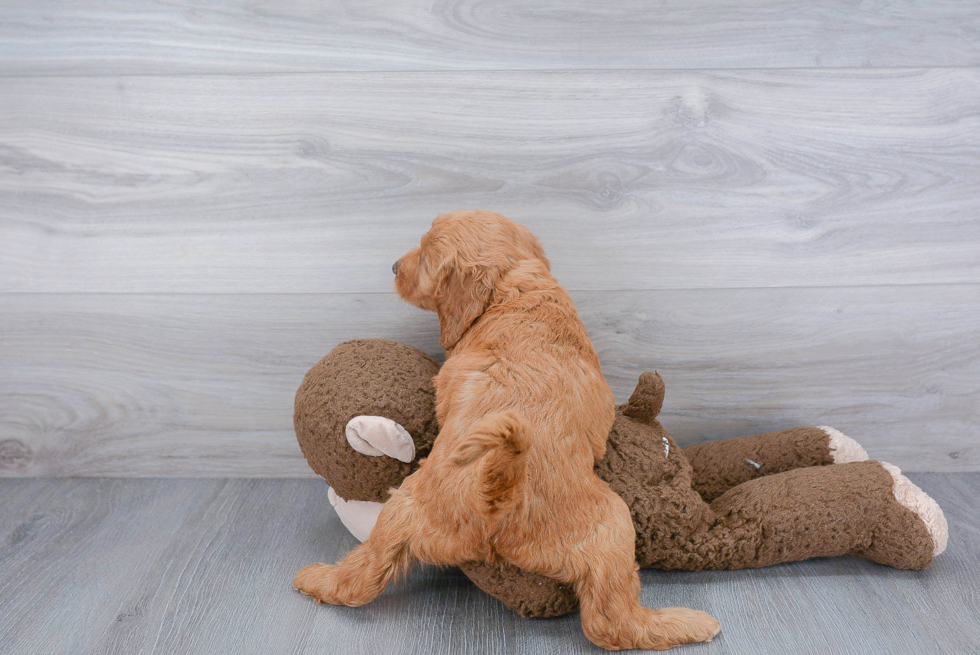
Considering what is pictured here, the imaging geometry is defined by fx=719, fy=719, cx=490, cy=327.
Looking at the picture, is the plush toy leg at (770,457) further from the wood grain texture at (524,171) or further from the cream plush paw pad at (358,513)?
the cream plush paw pad at (358,513)

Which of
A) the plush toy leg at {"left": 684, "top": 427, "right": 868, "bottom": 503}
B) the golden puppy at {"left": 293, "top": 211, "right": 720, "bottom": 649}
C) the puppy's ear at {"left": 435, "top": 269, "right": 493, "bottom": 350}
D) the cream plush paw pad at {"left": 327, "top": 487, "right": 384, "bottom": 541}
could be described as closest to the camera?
the golden puppy at {"left": 293, "top": 211, "right": 720, "bottom": 649}

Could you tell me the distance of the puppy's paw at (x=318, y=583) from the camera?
1.04 m

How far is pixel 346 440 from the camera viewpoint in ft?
3.55

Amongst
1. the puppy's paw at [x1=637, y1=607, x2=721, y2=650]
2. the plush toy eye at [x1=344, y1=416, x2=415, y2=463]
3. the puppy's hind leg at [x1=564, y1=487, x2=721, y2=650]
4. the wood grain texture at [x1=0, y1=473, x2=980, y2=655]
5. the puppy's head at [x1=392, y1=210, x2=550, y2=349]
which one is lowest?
the wood grain texture at [x1=0, y1=473, x2=980, y2=655]

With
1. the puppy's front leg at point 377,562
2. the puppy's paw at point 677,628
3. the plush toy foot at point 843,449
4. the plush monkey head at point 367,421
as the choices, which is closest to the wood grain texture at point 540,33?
the plush monkey head at point 367,421

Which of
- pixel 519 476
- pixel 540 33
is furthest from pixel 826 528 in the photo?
pixel 540 33

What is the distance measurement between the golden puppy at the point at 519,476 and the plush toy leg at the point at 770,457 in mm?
326

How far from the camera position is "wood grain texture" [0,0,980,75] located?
1.26m

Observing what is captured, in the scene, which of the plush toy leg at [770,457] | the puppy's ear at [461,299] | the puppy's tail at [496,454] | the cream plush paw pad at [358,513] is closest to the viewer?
the puppy's tail at [496,454]

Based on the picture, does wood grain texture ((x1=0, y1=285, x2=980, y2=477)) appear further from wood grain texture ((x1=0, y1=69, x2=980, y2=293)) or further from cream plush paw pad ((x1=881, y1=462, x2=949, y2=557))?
cream plush paw pad ((x1=881, y1=462, x2=949, y2=557))

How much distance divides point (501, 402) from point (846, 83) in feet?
2.90

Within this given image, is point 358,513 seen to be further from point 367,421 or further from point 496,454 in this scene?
point 496,454

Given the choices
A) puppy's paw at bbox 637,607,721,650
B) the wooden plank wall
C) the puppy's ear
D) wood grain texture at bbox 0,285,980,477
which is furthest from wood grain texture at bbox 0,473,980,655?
the puppy's ear

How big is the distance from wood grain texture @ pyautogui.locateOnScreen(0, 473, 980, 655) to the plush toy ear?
0.83 ft
